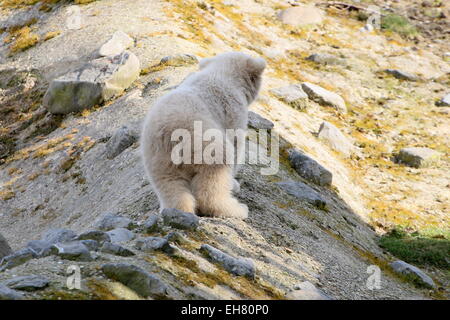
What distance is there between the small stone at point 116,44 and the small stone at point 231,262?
60.3ft

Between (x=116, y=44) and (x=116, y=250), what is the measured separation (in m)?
19.8

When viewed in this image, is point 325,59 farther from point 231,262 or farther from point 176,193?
point 231,262

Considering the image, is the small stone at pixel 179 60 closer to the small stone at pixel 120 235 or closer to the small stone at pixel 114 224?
the small stone at pixel 114 224

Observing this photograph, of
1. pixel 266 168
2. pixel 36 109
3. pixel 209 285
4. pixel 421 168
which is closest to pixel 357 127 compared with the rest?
pixel 421 168

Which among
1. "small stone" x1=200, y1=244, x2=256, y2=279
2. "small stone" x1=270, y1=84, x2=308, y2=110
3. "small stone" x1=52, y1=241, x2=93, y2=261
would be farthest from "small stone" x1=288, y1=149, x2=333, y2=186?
"small stone" x1=52, y1=241, x2=93, y2=261

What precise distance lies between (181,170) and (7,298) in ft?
14.0

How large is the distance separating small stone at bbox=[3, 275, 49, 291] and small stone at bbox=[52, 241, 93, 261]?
89 cm

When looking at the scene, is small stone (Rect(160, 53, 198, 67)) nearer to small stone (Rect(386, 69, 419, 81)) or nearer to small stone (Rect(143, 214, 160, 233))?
small stone (Rect(143, 214, 160, 233))

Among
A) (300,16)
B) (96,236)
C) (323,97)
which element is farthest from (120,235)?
(300,16)

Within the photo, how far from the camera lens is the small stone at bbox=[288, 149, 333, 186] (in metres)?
16.5

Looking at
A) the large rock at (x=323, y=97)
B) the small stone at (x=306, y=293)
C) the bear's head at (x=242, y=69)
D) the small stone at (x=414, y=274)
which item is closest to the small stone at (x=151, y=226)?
the small stone at (x=306, y=293)

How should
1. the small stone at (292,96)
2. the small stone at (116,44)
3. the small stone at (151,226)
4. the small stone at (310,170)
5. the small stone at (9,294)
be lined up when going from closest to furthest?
the small stone at (9,294), the small stone at (151,226), the small stone at (310,170), the small stone at (292,96), the small stone at (116,44)

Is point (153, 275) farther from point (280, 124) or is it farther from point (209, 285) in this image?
point (280, 124)

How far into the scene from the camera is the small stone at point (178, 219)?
8.66m
